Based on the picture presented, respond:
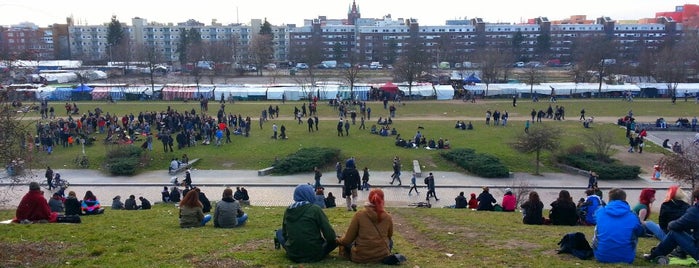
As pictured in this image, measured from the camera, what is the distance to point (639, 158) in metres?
29.2

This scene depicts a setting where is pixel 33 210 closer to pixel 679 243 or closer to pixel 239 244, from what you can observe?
pixel 239 244

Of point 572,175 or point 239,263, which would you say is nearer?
point 239,263

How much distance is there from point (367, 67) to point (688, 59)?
4986 centimetres

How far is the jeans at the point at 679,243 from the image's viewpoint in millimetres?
7820

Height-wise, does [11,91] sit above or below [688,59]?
below

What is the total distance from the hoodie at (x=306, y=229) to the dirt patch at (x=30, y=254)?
339cm

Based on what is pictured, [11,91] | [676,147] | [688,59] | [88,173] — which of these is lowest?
[88,173]

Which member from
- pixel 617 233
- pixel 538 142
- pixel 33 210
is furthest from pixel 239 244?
pixel 538 142

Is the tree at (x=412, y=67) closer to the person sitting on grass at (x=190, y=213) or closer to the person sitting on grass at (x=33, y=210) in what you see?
the person sitting on grass at (x=190, y=213)

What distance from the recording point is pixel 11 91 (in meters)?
10.9

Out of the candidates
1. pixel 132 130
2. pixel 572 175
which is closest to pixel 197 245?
pixel 572 175

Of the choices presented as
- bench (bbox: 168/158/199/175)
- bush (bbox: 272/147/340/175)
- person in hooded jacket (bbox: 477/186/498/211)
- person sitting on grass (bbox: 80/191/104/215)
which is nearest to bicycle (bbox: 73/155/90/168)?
bench (bbox: 168/158/199/175)

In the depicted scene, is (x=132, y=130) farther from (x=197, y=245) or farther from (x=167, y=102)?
(x=197, y=245)

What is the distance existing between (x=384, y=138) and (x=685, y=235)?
2577 cm
